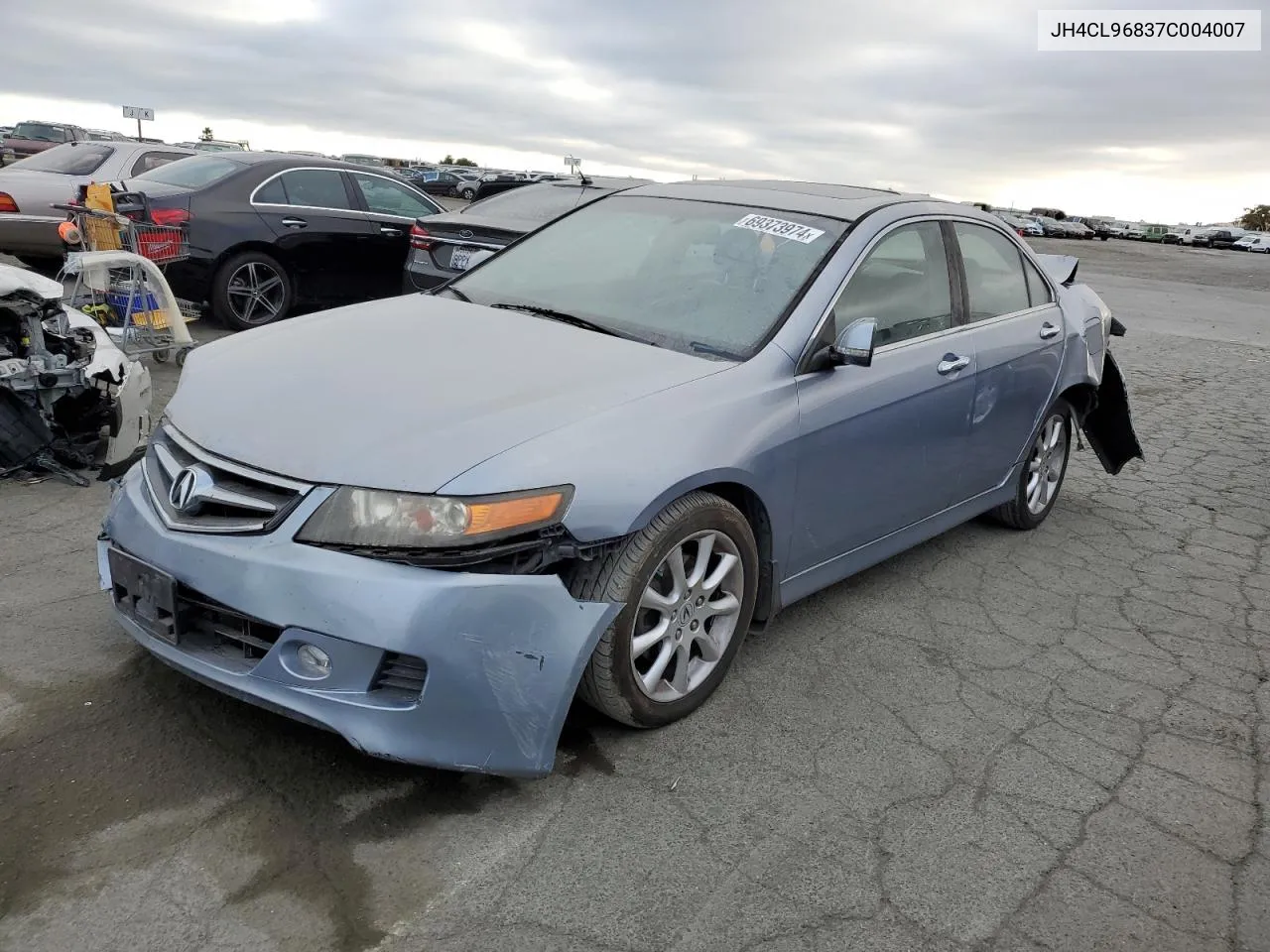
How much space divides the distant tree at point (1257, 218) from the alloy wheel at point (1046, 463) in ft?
400

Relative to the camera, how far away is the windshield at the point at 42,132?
31859 mm

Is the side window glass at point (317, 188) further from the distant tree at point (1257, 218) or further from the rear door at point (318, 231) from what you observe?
the distant tree at point (1257, 218)

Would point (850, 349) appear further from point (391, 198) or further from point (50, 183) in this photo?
point (50, 183)

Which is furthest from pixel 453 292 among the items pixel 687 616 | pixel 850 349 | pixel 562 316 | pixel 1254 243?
pixel 1254 243

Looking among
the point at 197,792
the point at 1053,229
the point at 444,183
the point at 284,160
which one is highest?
the point at 284,160

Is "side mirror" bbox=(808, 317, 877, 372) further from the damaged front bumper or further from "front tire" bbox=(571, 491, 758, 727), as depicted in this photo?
the damaged front bumper

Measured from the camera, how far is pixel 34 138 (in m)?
32.1

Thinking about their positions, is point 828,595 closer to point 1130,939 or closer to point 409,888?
point 1130,939

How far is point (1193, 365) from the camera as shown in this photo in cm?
1138

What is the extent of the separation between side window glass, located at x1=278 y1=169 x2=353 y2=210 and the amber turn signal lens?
7119mm

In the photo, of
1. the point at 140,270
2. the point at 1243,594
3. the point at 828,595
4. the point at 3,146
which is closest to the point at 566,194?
the point at 140,270

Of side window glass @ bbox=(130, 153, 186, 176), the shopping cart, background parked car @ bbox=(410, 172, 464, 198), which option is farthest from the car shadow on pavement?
background parked car @ bbox=(410, 172, 464, 198)

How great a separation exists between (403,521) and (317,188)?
7.36 m

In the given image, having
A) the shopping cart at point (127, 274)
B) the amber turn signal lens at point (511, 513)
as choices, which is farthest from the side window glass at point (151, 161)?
the amber turn signal lens at point (511, 513)
